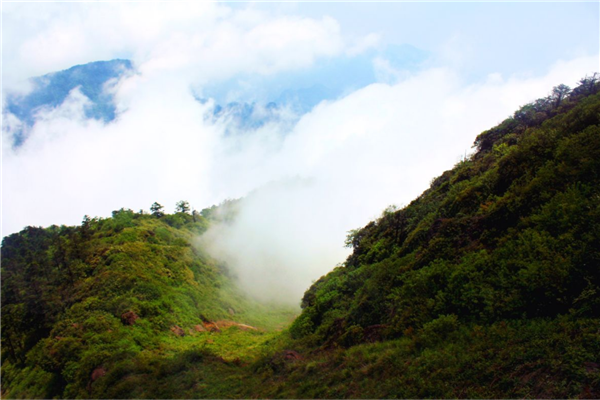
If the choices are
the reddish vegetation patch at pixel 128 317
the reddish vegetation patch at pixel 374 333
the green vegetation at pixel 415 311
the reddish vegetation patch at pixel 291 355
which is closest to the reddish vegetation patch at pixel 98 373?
the green vegetation at pixel 415 311

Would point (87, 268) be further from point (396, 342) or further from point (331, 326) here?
point (396, 342)

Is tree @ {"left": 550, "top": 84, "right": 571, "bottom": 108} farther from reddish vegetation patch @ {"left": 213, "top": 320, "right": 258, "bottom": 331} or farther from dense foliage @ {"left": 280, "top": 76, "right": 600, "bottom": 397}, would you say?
reddish vegetation patch @ {"left": 213, "top": 320, "right": 258, "bottom": 331}

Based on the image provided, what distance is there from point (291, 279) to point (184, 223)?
23949 mm

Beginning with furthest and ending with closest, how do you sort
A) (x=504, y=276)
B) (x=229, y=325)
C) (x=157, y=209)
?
(x=157, y=209)
(x=229, y=325)
(x=504, y=276)

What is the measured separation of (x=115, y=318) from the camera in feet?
84.4

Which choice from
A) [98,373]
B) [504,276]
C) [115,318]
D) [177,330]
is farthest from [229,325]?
[504,276]

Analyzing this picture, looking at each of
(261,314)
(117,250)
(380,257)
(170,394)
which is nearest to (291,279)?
(261,314)

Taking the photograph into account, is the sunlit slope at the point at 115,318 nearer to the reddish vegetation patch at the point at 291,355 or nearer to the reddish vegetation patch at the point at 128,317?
the reddish vegetation patch at the point at 128,317

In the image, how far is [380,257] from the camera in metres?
22.5

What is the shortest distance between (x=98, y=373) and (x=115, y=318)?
604 cm

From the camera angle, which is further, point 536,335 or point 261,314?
point 261,314

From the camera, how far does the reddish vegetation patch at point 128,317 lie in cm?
2575

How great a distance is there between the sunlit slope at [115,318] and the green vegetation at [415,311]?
142 millimetres

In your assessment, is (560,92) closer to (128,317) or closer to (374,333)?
(374,333)
